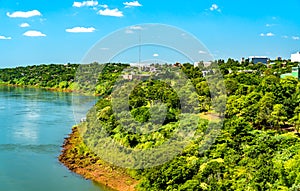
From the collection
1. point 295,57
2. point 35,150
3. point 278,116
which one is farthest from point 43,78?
point 278,116

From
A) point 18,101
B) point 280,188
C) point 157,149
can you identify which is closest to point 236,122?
point 157,149

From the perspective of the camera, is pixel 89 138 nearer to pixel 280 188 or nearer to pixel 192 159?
pixel 192 159

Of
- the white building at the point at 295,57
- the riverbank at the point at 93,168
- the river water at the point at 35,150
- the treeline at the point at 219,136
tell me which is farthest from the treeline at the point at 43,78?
the riverbank at the point at 93,168

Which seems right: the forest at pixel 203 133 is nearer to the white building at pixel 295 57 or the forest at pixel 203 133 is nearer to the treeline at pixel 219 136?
the treeline at pixel 219 136

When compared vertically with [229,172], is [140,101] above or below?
above

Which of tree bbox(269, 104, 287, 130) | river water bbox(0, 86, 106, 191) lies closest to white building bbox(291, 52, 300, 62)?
river water bbox(0, 86, 106, 191)

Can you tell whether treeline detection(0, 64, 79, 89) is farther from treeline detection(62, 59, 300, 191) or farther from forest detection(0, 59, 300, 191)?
treeline detection(62, 59, 300, 191)

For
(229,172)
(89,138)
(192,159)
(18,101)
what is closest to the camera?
(229,172)
